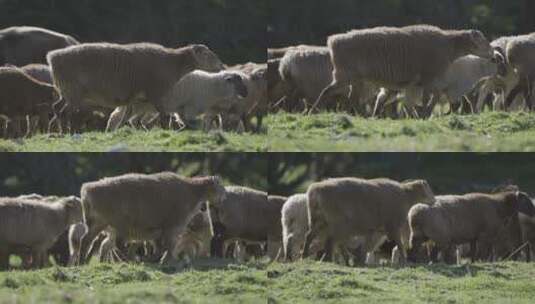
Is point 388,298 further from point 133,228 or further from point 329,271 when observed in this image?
point 133,228

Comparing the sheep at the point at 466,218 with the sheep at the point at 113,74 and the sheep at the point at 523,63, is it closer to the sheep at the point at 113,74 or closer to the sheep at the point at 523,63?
the sheep at the point at 523,63

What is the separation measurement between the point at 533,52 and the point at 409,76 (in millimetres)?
3263

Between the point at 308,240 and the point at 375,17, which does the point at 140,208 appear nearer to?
the point at 308,240

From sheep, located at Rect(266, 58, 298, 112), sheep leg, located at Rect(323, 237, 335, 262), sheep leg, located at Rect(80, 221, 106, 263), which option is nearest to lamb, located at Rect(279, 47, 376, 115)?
sheep, located at Rect(266, 58, 298, 112)

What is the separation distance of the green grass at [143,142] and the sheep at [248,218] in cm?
180

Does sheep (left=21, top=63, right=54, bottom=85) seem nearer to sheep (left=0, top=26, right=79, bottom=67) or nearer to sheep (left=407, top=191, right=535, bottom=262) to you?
sheep (left=0, top=26, right=79, bottom=67)

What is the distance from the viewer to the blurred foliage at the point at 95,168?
41125mm

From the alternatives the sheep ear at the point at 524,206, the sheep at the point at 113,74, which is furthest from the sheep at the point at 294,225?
the sheep ear at the point at 524,206

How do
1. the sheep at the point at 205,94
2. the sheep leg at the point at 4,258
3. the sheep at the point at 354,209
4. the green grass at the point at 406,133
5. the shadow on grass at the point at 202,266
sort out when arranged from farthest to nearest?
the sheep at the point at 205,94 → the sheep leg at the point at 4,258 → the sheep at the point at 354,209 → the green grass at the point at 406,133 → the shadow on grass at the point at 202,266

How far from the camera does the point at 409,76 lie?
2698cm

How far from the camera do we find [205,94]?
2856 cm

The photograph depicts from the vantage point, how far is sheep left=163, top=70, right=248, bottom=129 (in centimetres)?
2770

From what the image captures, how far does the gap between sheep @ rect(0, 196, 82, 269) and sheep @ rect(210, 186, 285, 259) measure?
101 inches

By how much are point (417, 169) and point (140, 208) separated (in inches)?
885
